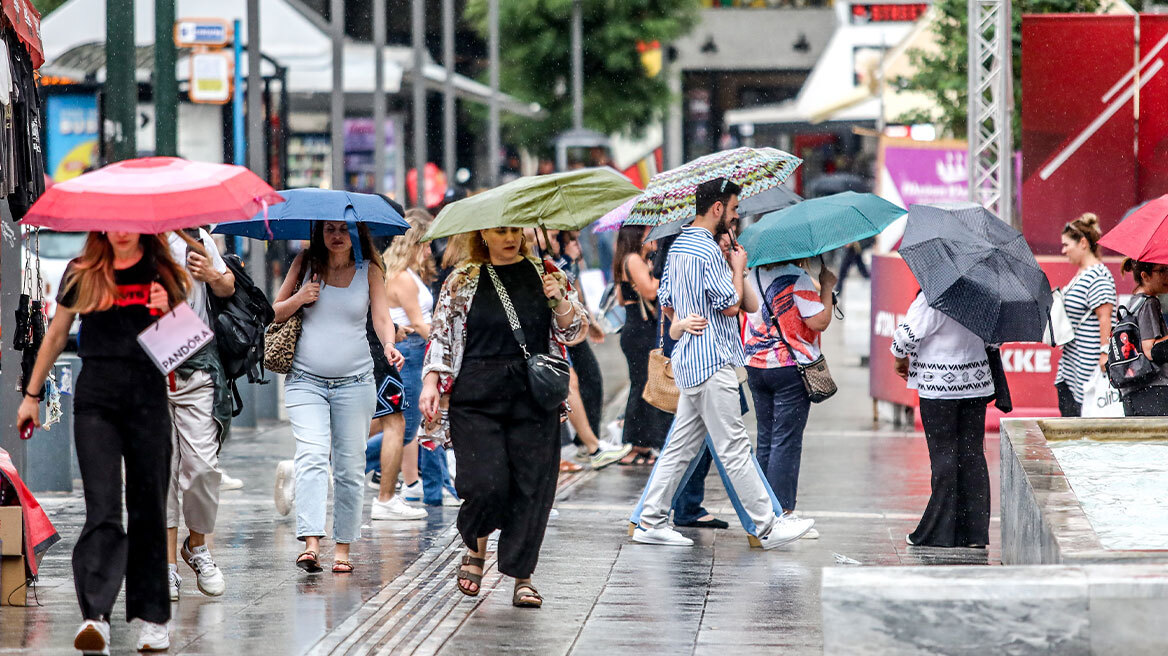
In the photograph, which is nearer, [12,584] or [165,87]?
[12,584]

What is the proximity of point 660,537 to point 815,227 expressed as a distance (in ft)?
5.85

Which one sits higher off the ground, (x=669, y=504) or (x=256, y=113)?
(x=256, y=113)

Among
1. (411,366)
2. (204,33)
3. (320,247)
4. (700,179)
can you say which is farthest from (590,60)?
(320,247)

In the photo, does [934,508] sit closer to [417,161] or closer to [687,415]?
[687,415]

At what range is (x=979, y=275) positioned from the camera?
7.88 meters

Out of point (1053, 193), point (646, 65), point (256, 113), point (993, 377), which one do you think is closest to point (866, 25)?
point (646, 65)

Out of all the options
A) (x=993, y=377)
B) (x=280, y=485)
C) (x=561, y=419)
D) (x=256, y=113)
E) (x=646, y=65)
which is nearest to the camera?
(x=561, y=419)

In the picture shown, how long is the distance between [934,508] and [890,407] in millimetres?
5803

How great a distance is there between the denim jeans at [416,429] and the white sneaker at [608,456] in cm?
173

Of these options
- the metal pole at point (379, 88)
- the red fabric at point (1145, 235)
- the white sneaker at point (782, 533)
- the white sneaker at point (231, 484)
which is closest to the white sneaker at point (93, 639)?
the white sneaker at point (782, 533)

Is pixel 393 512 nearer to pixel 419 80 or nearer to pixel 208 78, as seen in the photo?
pixel 208 78

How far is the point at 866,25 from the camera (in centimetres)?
3531

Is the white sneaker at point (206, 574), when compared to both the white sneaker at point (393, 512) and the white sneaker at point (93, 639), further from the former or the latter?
the white sneaker at point (393, 512)

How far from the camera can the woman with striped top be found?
9992 mm
